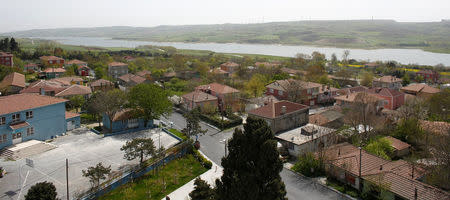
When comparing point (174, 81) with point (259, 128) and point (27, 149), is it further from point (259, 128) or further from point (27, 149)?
point (259, 128)

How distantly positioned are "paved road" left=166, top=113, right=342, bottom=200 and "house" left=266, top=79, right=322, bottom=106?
12.5 meters

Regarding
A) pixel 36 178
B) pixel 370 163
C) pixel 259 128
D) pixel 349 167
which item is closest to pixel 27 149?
pixel 36 178

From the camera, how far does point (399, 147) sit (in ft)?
67.3

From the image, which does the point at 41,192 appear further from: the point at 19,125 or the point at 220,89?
the point at 220,89

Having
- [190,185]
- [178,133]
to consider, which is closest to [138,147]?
[190,185]

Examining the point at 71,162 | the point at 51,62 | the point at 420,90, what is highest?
the point at 51,62

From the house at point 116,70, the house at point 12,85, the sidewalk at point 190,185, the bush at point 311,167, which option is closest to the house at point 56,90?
the house at point 12,85

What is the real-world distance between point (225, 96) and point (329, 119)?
1140 cm

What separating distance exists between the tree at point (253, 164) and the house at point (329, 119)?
14125 mm

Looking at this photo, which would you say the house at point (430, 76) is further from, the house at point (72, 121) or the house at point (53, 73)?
the house at point (53, 73)

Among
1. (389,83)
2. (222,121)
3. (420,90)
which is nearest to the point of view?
(222,121)

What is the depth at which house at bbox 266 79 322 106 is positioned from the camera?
34094 mm

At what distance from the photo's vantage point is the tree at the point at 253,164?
35.0ft

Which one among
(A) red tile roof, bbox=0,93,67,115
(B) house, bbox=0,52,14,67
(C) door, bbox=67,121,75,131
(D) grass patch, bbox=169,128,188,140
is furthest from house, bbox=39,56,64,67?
(D) grass patch, bbox=169,128,188,140
